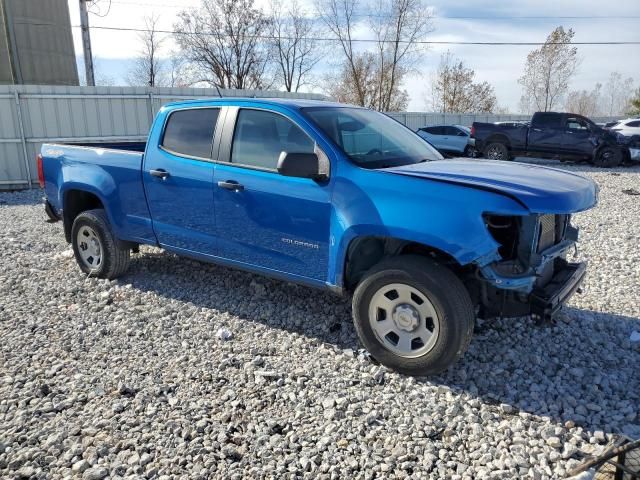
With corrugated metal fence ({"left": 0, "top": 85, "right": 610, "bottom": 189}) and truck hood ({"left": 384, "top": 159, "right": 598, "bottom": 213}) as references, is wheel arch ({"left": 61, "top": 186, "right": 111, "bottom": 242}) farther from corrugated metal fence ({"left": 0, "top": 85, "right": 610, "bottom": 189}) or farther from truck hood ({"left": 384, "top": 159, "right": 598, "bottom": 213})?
corrugated metal fence ({"left": 0, "top": 85, "right": 610, "bottom": 189})

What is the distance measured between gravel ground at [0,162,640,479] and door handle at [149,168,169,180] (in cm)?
122

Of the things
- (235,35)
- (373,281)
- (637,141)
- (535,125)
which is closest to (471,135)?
(535,125)

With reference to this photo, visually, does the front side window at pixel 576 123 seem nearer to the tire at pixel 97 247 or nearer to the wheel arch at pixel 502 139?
the wheel arch at pixel 502 139

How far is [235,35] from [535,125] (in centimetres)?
2875

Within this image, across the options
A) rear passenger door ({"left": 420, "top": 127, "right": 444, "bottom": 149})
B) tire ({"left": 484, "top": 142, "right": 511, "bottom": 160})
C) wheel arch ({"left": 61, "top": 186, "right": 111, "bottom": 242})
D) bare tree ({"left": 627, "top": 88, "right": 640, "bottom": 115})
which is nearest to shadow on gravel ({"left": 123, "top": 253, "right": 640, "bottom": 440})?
wheel arch ({"left": 61, "top": 186, "right": 111, "bottom": 242})

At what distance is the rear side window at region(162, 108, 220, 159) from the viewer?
15.4 feet

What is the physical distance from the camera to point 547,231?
12.4 feet

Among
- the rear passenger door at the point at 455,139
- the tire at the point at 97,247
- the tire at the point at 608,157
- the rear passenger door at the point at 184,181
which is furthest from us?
the rear passenger door at the point at 455,139

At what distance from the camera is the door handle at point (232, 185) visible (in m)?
4.29

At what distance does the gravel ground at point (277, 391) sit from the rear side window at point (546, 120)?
1329 cm

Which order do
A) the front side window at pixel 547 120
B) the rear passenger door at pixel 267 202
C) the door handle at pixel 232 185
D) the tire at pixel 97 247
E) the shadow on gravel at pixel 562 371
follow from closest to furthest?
the shadow on gravel at pixel 562 371, the rear passenger door at pixel 267 202, the door handle at pixel 232 185, the tire at pixel 97 247, the front side window at pixel 547 120

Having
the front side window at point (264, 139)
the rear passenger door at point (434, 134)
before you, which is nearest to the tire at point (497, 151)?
the rear passenger door at point (434, 134)

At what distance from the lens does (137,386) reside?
11.7ft

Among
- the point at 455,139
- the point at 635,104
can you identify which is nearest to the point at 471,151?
the point at 455,139
